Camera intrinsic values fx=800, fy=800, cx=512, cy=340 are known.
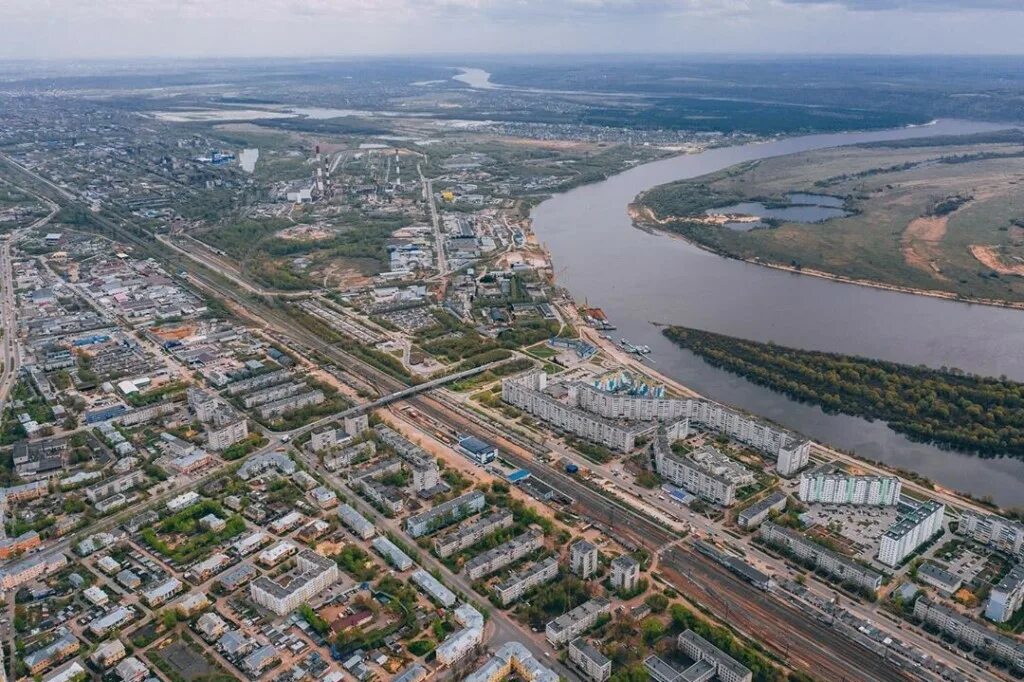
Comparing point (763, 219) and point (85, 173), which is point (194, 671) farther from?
point (85, 173)

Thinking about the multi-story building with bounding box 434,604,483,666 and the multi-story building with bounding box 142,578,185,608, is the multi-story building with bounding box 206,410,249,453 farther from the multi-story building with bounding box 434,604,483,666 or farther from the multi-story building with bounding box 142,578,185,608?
the multi-story building with bounding box 434,604,483,666

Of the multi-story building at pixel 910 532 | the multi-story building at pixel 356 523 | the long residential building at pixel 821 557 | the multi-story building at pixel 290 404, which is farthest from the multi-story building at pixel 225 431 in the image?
the multi-story building at pixel 910 532

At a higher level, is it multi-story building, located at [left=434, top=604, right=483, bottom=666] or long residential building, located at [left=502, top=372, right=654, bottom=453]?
long residential building, located at [left=502, top=372, right=654, bottom=453]

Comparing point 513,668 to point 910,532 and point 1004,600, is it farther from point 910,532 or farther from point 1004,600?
point 1004,600

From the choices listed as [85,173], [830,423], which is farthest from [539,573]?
[85,173]

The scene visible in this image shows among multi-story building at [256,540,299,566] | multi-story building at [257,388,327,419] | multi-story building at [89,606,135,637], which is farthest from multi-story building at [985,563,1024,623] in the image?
multi-story building at [257,388,327,419]

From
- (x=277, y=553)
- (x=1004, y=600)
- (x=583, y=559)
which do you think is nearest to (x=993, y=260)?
(x=1004, y=600)
